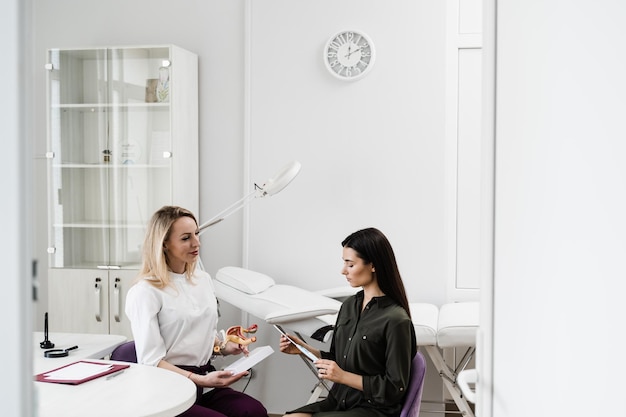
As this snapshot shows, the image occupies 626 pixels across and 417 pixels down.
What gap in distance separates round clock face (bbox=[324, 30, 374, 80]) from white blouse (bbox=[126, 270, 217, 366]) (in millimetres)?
1892

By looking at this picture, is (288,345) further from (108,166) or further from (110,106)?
(110,106)

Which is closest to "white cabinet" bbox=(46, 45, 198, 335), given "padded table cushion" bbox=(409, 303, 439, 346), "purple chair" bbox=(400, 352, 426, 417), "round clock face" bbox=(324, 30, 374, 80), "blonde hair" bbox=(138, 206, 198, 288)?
"round clock face" bbox=(324, 30, 374, 80)

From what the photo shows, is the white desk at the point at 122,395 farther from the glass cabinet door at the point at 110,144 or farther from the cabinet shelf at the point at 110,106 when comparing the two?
the cabinet shelf at the point at 110,106

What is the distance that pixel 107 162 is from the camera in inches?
179

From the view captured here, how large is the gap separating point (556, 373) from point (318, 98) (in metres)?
3.56

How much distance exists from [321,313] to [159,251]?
1.00 m

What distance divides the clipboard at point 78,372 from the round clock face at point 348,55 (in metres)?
2.46

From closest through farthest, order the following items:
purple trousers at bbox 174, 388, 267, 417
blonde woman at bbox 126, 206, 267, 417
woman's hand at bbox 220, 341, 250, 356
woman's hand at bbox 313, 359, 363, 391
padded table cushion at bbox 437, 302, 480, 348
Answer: woman's hand at bbox 313, 359, 363, 391
blonde woman at bbox 126, 206, 267, 417
purple trousers at bbox 174, 388, 267, 417
woman's hand at bbox 220, 341, 250, 356
padded table cushion at bbox 437, 302, 480, 348

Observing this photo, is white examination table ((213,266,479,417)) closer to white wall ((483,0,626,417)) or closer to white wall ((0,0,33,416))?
white wall ((483,0,626,417))

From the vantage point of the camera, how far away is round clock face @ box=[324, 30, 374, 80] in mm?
4589

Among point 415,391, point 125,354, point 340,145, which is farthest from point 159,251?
point 340,145

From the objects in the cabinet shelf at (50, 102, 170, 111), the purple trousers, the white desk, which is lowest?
the purple trousers

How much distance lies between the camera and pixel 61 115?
4.54 metres

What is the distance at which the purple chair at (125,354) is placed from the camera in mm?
3172
